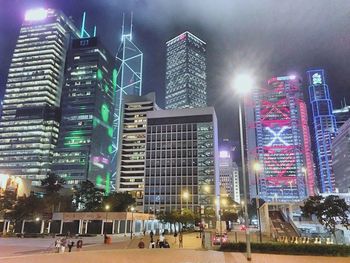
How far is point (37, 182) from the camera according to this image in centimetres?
17762

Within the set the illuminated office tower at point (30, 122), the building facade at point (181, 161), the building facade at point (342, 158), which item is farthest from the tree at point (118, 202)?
the building facade at point (342, 158)

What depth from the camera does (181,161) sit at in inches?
5369

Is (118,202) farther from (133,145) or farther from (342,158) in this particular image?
(342,158)

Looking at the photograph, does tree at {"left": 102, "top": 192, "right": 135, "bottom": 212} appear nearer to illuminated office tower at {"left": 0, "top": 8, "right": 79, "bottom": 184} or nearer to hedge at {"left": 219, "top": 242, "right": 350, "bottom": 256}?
hedge at {"left": 219, "top": 242, "right": 350, "bottom": 256}

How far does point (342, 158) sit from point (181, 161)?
107 meters

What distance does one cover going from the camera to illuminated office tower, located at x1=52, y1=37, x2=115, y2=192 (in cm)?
17162

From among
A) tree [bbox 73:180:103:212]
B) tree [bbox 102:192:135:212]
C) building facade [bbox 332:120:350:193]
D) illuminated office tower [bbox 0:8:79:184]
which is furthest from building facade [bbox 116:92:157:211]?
building facade [bbox 332:120:350:193]

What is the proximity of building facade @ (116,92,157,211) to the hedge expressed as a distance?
411 ft

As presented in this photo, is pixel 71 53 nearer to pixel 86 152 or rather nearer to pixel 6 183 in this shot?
pixel 86 152

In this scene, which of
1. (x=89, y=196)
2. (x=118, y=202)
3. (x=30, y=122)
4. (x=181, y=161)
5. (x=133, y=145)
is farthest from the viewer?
(x=30, y=122)

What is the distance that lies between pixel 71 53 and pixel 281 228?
18228 cm

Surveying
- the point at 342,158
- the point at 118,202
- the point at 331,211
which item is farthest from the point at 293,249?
the point at 342,158

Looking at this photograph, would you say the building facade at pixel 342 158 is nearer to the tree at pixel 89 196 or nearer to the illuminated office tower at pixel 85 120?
the tree at pixel 89 196

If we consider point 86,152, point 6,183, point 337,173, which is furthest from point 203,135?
point 337,173
